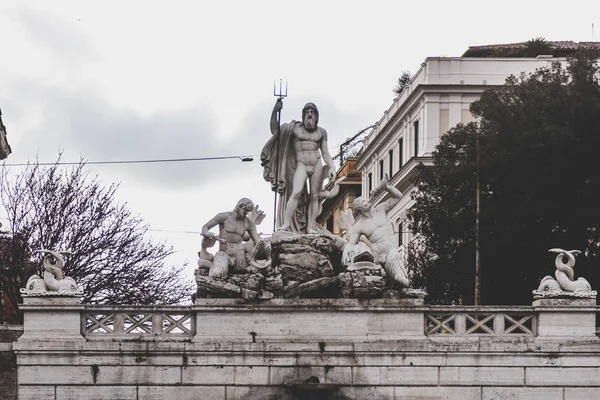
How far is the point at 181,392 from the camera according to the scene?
1548 inches

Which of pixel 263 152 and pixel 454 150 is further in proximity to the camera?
pixel 454 150

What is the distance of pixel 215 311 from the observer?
130 ft

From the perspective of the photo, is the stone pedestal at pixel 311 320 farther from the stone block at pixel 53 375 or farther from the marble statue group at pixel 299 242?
the stone block at pixel 53 375

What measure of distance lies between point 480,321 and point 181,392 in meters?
6.42

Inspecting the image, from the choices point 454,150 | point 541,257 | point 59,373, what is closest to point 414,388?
point 59,373

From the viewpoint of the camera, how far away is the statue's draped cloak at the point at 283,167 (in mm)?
41812

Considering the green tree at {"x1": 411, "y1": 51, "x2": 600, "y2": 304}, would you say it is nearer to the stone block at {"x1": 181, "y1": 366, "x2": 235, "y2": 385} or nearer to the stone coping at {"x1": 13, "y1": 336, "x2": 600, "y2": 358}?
the stone coping at {"x1": 13, "y1": 336, "x2": 600, "y2": 358}

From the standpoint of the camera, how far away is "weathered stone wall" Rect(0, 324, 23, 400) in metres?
41.6

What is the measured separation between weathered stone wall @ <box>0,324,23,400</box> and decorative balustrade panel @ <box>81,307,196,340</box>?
248cm

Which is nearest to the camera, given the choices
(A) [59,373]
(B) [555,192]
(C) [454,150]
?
(A) [59,373]

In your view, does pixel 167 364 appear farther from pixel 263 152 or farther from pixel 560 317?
pixel 560 317

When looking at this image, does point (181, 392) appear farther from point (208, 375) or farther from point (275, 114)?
point (275, 114)

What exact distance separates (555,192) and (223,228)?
16950mm

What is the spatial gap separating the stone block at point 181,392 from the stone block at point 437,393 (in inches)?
147
